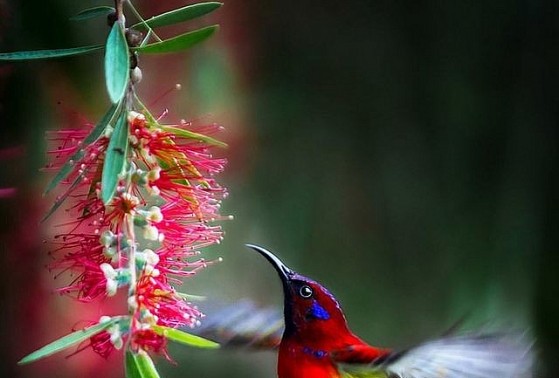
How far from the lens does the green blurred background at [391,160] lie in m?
1.22

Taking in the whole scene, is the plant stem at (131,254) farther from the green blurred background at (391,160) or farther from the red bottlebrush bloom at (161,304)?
the green blurred background at (391,160)

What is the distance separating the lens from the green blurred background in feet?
4.00

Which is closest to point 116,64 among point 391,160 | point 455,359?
point 455,359

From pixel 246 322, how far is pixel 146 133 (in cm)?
40

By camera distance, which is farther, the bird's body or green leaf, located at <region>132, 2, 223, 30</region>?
the bird's body

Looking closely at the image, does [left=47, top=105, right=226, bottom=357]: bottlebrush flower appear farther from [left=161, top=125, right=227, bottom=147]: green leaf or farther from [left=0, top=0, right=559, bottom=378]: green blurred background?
[left=0, top=0, right=559, bottom=378]: green blurred background

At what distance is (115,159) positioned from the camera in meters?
0.43

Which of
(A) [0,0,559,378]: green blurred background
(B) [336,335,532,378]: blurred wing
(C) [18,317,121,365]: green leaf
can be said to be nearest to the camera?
(C) [18,317,121,365]: green leaf

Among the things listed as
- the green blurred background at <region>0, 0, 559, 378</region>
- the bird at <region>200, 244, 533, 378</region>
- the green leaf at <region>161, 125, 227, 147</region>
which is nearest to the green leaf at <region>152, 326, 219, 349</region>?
the green leaf at <region>161, 125, 227, 147</region>

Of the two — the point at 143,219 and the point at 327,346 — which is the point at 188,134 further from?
the point at 327,346

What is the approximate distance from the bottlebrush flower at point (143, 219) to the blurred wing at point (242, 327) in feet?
0.80

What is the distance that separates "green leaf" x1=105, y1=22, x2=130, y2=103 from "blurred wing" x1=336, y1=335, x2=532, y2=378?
356 mm

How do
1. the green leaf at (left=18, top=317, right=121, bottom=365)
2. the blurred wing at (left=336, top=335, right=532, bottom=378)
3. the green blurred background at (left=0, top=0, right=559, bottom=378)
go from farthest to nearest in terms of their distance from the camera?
the green blurred background at (left=0, top=0, right=559, bottom=378)
the blurred wing at (left=336, top=335, right=532, bottom=378)
the green leaf at (left=18, top=317, right=121, bottom=365)

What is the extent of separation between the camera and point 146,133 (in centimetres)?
48
